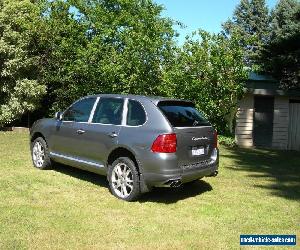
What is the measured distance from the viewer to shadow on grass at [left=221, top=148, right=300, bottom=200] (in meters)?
8.62

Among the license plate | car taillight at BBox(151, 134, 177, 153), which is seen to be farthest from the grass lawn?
car taillight at BBox(151, 134, 177, 153)

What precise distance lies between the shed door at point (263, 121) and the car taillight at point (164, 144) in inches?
464

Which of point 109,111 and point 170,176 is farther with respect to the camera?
point 109,111

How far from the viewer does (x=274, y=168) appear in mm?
11367

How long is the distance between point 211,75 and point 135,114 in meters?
10.2

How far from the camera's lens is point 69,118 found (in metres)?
8.79

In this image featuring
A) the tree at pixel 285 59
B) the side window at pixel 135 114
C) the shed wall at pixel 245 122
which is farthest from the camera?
the shed wall at pixel 245 122

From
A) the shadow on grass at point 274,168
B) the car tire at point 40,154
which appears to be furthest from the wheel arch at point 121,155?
the shadow on grass at point 274,168

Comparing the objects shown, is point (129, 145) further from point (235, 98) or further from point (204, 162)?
point (235, 98)

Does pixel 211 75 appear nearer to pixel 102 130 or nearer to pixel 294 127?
pixel 294 127

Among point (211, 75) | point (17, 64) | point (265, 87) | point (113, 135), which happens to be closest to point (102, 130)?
point (113, 135)

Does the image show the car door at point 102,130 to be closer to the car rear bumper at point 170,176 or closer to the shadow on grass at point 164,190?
the shadow on grass at point 164,190

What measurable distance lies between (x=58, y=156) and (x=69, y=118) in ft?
2.86

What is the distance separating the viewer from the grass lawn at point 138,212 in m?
5.46
